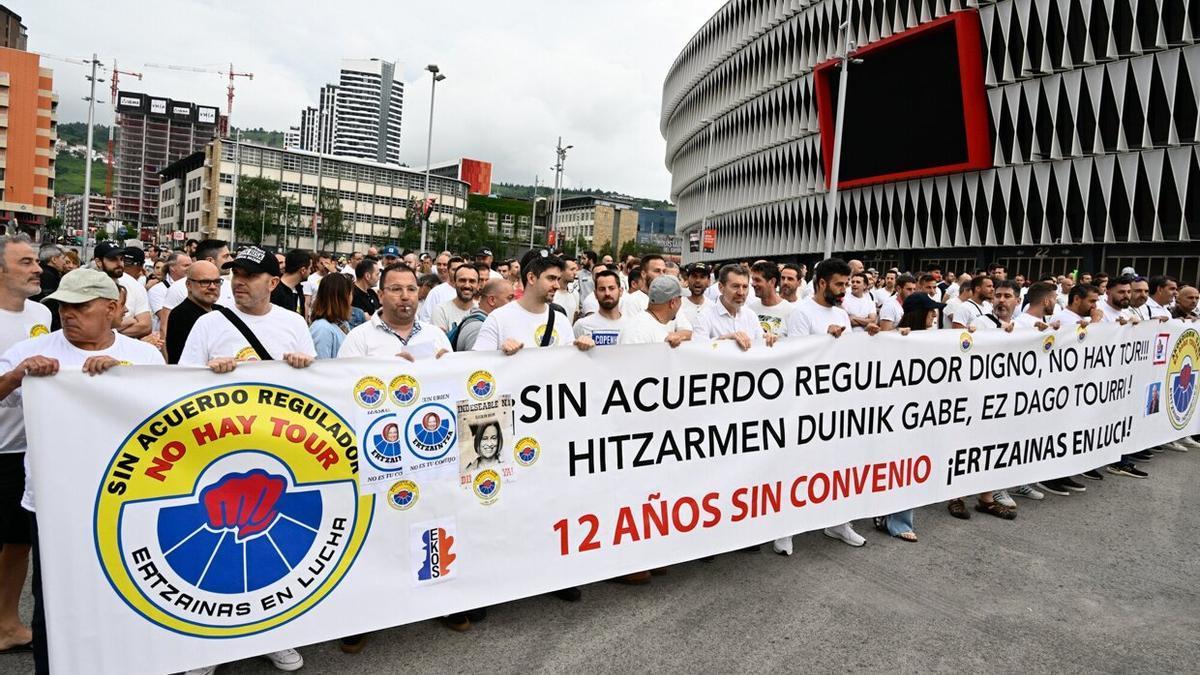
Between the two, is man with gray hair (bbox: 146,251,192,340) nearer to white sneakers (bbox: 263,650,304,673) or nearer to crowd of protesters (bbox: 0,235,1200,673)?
crowd of protesters (bbox: 0,235,1200,673)

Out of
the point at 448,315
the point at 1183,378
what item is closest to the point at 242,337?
the point at 448,315

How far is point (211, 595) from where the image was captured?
3598mm

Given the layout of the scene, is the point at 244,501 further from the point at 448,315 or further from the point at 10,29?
the point at 10,29

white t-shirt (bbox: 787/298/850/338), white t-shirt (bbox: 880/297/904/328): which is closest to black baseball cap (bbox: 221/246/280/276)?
white t-shirt (bbox: 787/298/850/338)

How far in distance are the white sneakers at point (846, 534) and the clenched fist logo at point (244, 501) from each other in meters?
3.92

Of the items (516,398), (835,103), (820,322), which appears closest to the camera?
(516,398)

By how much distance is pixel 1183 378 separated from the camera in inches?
345

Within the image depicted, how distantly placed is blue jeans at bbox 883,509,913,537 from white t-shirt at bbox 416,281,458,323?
181 inches

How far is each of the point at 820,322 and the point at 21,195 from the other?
308 feet

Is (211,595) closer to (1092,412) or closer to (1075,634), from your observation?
(1075,634)

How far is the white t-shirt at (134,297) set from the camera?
8.28 meters

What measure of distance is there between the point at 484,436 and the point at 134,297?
6.12m

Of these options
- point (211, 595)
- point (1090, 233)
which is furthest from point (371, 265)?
point (1090, 233)

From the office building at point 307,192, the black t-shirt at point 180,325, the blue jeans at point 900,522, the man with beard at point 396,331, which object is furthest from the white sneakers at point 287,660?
the office building at point 307,192
